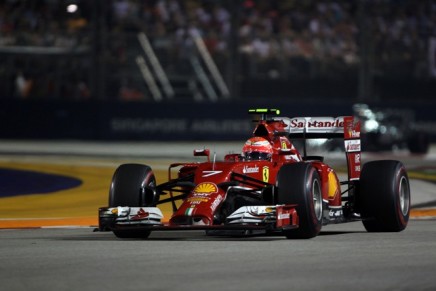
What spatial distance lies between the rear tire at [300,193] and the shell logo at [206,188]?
641 mm

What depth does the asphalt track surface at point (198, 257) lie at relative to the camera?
8.46m

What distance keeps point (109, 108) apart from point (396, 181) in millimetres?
24264

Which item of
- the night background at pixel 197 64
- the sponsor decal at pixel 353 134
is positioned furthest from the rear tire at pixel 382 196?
the night background at pixel 197 64

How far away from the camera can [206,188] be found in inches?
470

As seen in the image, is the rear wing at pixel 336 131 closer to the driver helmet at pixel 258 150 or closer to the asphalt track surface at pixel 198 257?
the driver helmet at pixel 258 150

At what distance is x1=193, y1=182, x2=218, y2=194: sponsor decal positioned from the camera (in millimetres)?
11898

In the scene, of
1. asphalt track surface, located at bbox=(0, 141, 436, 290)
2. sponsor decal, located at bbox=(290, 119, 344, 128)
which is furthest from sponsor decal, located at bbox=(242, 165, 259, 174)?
sponsor decal, located at bbox=(290, 119, 344, 128)

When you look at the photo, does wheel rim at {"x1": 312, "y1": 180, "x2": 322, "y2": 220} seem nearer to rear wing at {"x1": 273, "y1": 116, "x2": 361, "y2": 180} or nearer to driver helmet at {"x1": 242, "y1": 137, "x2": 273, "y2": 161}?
driver helmet at {"x1": 242, "y1": 137, "x2": 273, "y2": 161}

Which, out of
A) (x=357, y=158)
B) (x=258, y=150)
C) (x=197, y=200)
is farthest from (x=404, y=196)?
(x=197, y=200)

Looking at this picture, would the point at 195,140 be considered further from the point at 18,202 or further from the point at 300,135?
the point at 300,135

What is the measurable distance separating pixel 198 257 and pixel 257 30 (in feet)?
91.4

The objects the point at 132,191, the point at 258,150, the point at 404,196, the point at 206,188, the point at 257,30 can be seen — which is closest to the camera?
the point at 206,188

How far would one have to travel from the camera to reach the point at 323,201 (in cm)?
1250

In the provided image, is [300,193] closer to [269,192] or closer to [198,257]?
[269,192]
